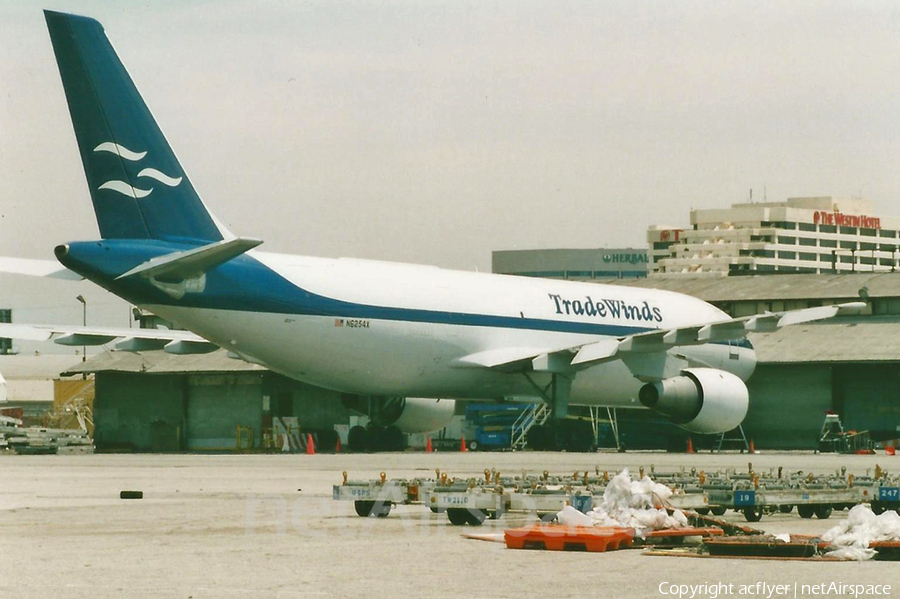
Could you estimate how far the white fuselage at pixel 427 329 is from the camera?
110 ft

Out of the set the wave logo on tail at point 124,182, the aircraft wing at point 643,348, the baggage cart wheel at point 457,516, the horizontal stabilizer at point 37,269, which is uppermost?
the wave logo on tail at point 124,182

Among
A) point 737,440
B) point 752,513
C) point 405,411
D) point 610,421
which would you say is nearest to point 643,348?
point 405,411

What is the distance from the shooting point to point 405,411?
1556 inches

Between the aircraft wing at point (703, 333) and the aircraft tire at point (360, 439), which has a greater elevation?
the aircraft wing at point (703, 333)

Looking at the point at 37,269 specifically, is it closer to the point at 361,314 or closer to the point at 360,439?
the point at 361,314

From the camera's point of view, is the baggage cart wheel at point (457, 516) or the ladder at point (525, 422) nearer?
the baggage cart wheel at point (457, 516)

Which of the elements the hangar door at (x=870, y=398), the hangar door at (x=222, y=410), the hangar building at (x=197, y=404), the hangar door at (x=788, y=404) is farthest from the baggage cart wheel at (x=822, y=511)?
the hangar door at (x=222, y=410)

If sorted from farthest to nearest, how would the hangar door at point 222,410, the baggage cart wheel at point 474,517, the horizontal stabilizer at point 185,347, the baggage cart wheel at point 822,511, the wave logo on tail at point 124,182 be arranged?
the hangar door at point 222,410, the horizontal stabilizer at point 185,347, the wave logo on tail at point 124,182, the baggage cart wheel at point 822,511, the baggage cart wheel at point 474,517

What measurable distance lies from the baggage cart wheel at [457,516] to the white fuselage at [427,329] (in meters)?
15.7

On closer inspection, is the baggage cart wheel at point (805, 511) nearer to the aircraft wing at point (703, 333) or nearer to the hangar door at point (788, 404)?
the aircraft wing at point (703, 333)

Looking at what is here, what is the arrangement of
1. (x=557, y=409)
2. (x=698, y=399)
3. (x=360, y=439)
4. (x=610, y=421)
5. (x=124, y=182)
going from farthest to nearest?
(x=610, y=421) → (x=360, y=439) → (x=557, y=409) → (x=698, y=399) → (x=124, y=182)

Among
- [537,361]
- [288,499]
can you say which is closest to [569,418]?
[537,361]

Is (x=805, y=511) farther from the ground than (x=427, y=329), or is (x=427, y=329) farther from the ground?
(x=427, y=329)

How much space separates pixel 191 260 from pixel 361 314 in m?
5.98
